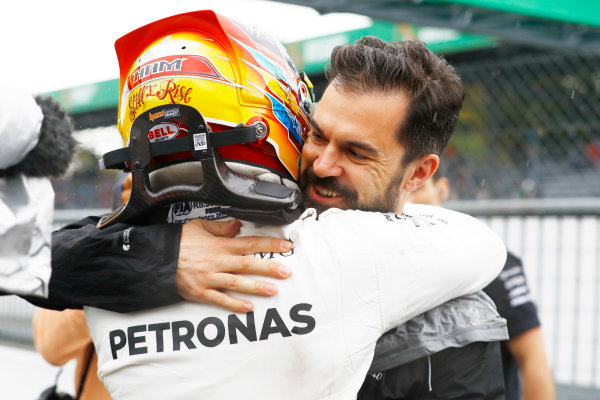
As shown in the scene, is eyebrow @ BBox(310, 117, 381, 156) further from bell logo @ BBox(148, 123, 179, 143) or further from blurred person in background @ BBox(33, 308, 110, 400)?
blurred person in background @ BBox(33, 308, 110, 400)

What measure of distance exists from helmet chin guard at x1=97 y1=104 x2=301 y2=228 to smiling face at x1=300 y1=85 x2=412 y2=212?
226 millimetres

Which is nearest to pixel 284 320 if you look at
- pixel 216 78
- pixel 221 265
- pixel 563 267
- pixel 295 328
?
pixel 295 328

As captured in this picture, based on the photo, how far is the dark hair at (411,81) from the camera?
168cm

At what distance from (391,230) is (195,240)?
0.44 m

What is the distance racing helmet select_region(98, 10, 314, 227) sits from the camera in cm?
138

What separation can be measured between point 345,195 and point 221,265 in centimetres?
42

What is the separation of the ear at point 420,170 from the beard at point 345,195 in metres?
0.08

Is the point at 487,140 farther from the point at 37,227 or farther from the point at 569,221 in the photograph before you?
the point at 37,227

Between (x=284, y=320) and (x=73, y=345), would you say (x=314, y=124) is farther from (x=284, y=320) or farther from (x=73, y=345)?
(x=73, y=345)

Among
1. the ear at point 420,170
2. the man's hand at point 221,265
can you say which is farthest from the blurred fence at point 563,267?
the man's hand at point 221,265

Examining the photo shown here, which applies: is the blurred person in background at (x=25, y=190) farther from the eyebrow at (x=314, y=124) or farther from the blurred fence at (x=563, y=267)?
the blurred fence at (x=563, y=267)

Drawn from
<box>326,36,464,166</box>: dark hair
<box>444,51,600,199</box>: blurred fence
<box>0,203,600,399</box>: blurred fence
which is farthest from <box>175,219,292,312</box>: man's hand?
<box>444,51,600,199</box>: blurred fence

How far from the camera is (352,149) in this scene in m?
1.67

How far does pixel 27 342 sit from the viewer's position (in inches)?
293
